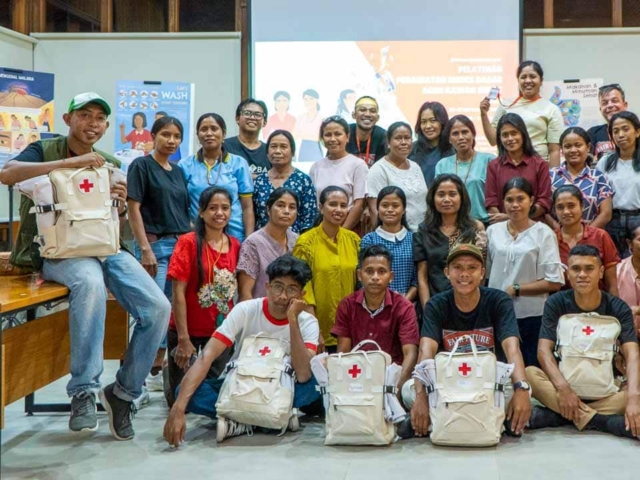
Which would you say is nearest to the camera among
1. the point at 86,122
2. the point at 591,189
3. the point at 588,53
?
the point at 86,122

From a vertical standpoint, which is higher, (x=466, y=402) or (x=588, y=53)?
(x=588, y=53)

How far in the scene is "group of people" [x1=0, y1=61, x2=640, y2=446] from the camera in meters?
3.60

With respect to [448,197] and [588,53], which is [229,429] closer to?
[448,197]

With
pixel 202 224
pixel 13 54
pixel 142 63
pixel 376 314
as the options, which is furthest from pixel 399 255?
pixel 13 54

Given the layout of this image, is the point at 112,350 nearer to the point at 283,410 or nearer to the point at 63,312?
the point at 63,312

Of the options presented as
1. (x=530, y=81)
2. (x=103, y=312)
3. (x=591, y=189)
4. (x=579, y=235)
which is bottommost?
(x=103, y=312)

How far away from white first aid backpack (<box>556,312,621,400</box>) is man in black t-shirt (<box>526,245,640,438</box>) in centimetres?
4

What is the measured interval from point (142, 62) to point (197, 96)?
2.24 ft

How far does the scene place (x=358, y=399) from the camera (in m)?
3.53

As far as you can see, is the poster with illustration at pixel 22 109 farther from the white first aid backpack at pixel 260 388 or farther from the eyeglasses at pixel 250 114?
the white first aid backpack at pixel 260 388

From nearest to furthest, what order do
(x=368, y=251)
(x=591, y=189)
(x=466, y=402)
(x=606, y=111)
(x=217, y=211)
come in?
(x=466, y=402)
(x=368, y=251)
(x=217, y=211)
(x=591, y=189)
(x=606, y=111)

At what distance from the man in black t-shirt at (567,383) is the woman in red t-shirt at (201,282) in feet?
5.47

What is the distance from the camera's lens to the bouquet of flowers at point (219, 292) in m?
4.17

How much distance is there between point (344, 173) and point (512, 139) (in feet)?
3.42
